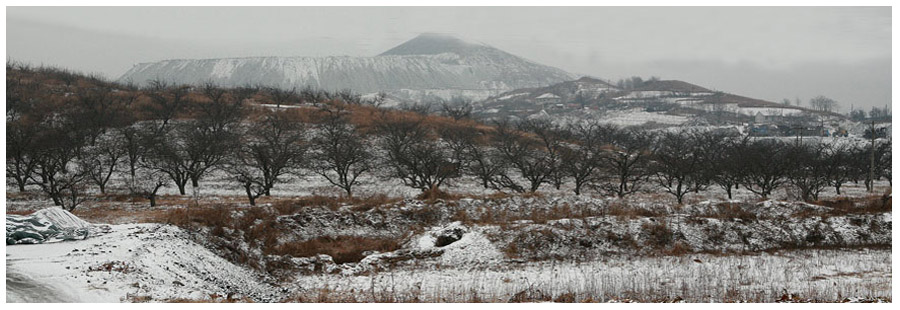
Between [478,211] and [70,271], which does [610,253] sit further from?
[70,271]

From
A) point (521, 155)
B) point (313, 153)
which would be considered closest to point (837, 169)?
point (521, 155)

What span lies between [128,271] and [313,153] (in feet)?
131

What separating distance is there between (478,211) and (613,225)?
6.64m

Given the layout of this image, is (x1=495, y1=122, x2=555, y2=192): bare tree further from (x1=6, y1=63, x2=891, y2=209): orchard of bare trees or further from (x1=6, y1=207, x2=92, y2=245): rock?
(x1=6, y1=207, x2=92, y2=245): rock

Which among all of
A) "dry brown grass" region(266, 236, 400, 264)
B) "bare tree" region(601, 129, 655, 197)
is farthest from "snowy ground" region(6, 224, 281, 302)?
"bare tree" region(601, 129, 655, 197)

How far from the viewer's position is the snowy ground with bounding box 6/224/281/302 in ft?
35.4

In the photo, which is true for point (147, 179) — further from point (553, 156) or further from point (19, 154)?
point (553, 156)

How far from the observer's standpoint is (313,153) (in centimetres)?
5172

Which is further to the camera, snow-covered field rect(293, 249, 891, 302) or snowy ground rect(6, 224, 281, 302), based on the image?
snow-covered field rect(293, 249, 891, 302)

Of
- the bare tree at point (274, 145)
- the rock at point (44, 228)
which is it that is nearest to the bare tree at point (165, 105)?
the bare tree at point (274, 145)

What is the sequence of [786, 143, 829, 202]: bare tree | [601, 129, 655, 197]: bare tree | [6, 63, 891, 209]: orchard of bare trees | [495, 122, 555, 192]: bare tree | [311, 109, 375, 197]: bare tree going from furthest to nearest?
[495, 122, 555, 192]: bare tree < [311, 109, 375, 197]: bare tree < [786, 143, 829, 202]: bare tree < [6, 63, 891, 209]: orchard of bare trees < [601, 129, 655, 197]: bare tree

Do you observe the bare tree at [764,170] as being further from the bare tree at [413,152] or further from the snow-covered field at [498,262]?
the bare tree at [413,152]

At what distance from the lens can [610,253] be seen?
18141 millimetres

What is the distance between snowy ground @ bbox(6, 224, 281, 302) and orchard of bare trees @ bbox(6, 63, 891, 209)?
18.0 metres
